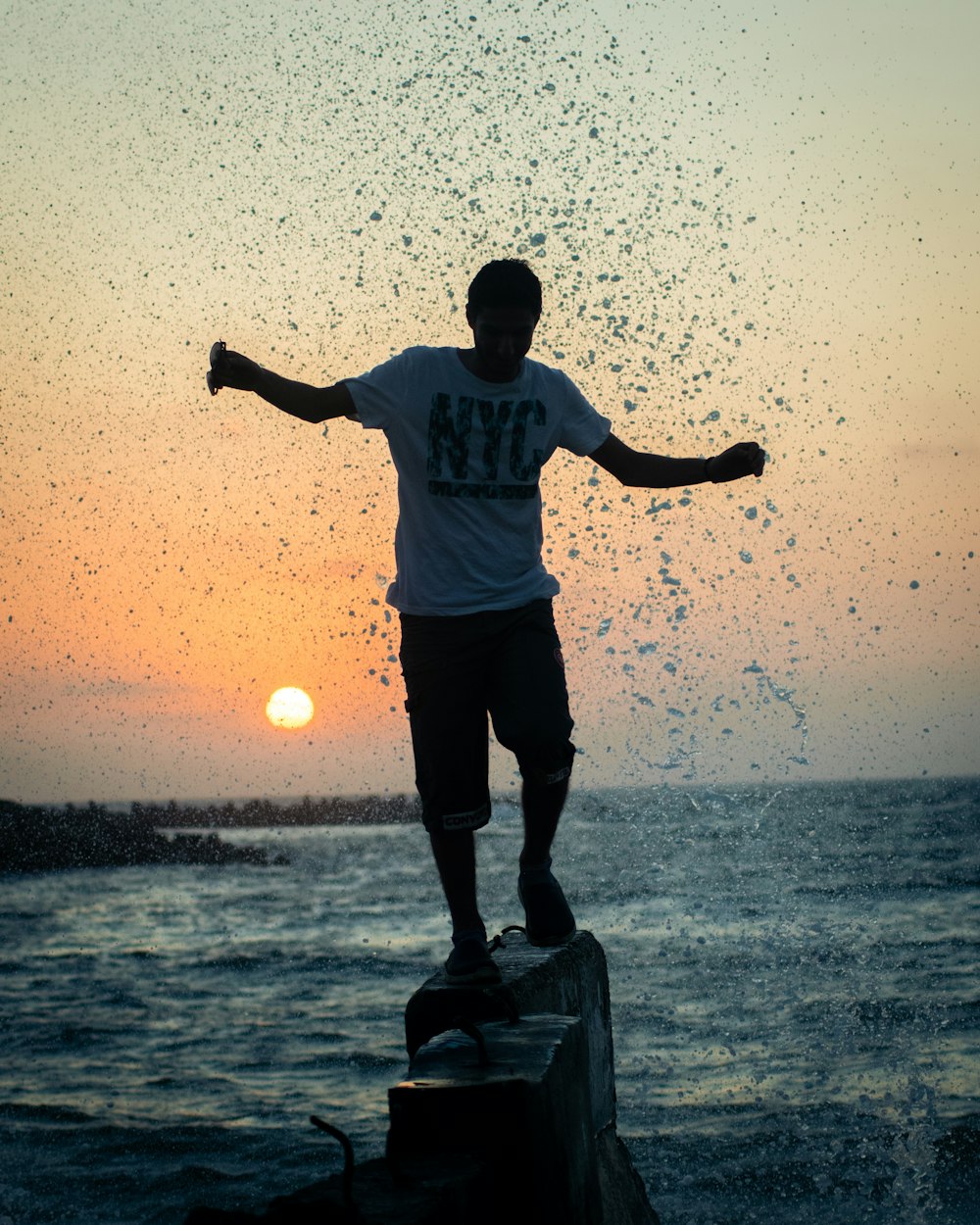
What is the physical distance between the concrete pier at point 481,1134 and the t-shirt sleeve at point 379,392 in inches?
55.6

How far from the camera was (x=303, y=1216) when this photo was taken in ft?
4.83

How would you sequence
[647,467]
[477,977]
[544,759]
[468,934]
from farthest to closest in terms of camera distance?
[647,467]
[544,759]
[468,934]
[477,977]

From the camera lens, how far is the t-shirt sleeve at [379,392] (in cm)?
330

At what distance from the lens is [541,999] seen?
3.00 meters

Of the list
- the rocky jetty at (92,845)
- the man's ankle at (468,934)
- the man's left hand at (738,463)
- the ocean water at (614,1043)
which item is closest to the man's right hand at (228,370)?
the man's left hand at (738,463)

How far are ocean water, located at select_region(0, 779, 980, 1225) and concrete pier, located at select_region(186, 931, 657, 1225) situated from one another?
4603 mm

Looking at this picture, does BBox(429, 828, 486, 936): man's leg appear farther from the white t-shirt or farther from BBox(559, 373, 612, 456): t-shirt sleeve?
BBox(559, 373, 612, 456): t-shirt sleeve

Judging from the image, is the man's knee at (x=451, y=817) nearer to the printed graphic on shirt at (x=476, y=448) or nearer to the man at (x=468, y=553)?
the man at (x=468, y=553)

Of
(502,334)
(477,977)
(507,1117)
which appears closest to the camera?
(507,1117)

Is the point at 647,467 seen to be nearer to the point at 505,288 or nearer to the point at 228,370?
the point at 505,288

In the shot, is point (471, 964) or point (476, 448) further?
point (476, 448)

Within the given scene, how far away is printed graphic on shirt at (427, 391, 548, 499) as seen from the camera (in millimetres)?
3305

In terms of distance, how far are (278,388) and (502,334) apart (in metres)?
0.58

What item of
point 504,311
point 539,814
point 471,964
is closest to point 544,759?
point 539,814
